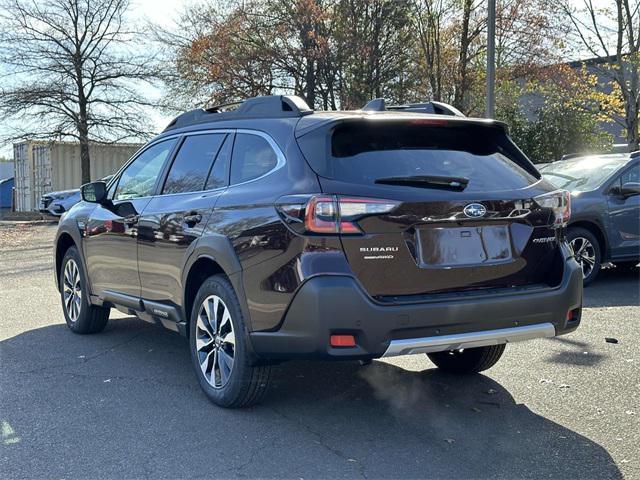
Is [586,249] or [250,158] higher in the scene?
[250,158]

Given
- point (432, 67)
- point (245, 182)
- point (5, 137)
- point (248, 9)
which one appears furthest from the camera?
point (5, 137)

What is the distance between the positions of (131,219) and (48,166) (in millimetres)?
27038

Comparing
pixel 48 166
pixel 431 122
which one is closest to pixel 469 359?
pixel 431 122

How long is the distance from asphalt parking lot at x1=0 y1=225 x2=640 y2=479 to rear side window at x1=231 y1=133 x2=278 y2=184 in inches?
57.5

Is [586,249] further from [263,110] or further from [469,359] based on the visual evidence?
[263,110]

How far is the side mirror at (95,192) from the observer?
241 inches

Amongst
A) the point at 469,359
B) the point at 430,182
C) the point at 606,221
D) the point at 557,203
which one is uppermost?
the point at 430,182

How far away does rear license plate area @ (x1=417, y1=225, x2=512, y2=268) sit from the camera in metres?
3.85

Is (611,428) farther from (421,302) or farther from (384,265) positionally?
(384,265)

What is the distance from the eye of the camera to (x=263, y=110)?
469cm

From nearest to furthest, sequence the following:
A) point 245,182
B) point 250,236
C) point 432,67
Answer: point 250,236, point 245,182, point 432,67

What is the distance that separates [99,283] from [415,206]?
3455 mm

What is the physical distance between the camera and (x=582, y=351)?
5867 mm

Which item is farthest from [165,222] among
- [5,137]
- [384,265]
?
[5,137]
